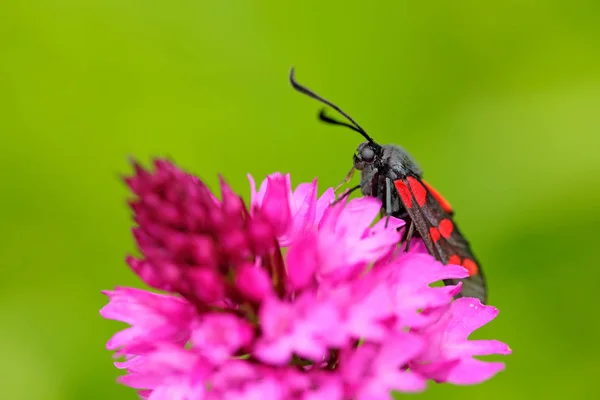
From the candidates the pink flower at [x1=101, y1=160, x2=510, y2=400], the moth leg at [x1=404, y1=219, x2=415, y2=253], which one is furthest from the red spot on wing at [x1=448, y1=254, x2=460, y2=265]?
the pink flower at [x1=101, y1=160, x2=510, y2=400]

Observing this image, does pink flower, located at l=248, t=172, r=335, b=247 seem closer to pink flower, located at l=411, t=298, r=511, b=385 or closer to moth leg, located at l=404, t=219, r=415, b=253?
moth leg, located at l=404, t=219, r=415, b=253

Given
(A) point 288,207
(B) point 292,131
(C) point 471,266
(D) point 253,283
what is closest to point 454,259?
(C) point 471,266

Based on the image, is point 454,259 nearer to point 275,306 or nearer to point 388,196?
point 388,196

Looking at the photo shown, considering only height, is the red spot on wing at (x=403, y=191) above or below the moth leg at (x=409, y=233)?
above

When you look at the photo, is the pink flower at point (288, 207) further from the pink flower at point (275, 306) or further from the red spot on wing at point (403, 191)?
the red spot on wing at point (403, 191)

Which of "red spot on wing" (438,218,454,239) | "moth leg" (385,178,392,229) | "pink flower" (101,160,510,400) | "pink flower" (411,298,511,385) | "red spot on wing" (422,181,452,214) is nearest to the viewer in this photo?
"pink flower" (101,160,510,400)

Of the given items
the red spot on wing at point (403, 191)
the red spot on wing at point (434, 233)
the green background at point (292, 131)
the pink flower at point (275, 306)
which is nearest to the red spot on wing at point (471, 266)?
the red spot on wing at point (434, 233)

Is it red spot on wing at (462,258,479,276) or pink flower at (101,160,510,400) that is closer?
pink flower at (101,160,510,400)
